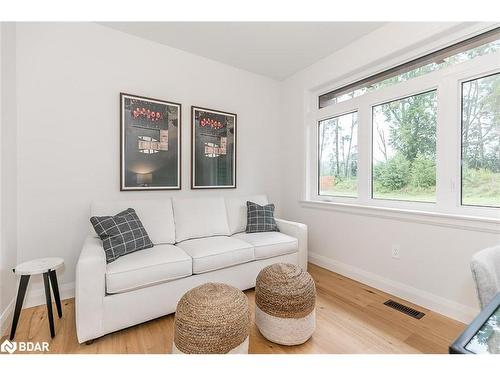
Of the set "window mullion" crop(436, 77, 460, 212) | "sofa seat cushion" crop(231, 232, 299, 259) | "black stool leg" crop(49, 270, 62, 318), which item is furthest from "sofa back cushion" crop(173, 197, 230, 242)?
"window mullion" crop(436, 77, 460, 212)

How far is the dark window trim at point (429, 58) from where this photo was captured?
1845mm

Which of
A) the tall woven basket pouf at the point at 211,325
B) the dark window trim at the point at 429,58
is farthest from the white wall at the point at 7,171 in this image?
the dark window trim at the point at 429,58

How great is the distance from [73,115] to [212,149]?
1420 millimetres

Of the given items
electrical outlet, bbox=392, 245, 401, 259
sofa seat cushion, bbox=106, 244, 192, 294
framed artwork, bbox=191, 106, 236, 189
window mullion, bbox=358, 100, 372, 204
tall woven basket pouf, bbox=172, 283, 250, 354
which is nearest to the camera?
tall woven basket pouf, bbox=172, 283, 250, 354

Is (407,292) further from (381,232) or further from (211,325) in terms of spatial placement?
(211,325)

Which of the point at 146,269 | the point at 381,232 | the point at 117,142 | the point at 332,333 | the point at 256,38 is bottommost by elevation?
the point at 332,333

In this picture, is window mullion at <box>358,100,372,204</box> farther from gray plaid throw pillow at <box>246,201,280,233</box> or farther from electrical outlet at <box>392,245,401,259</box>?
gray plaid throw pillow at <box>246,201,280,233</box>

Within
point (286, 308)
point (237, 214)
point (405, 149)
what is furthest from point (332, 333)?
point (405, 149)

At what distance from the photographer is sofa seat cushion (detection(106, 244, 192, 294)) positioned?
165 cm

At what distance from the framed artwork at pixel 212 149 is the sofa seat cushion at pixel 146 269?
1.11 metres

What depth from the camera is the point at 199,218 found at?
2572 mm

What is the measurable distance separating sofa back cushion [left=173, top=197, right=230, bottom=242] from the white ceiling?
1729 millimetres
